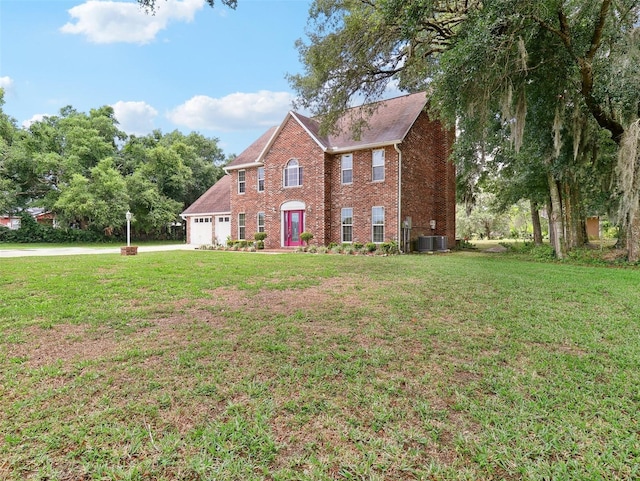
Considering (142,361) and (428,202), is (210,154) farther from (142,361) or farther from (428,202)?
(142,361)

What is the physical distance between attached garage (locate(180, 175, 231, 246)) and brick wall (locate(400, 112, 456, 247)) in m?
11.6

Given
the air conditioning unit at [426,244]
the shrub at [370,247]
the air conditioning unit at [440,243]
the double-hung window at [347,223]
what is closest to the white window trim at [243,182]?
the double-hung window at [347,223]

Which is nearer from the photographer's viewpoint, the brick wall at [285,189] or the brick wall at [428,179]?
the brick wall at [428,179]

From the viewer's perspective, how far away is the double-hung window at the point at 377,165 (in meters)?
14.8

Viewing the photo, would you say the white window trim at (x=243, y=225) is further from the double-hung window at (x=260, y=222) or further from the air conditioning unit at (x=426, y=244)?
the air conditioning unit at (x=426, y=244)

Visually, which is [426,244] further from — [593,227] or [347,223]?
[593,227]

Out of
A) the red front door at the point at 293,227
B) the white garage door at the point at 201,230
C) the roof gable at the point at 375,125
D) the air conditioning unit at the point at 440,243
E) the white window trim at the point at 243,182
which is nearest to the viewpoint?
the roof gable at the point at 375,125

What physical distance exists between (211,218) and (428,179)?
14.3 m

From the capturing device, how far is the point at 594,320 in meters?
4.56

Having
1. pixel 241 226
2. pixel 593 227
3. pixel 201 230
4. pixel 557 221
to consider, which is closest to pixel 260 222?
pixel 241 226

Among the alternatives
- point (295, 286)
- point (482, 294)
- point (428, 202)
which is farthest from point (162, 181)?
point (482, 294)

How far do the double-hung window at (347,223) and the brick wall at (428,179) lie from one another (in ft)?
8.27

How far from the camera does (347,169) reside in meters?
15.8

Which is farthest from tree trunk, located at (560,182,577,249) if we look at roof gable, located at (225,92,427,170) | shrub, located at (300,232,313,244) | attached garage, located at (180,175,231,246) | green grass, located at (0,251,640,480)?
attached garage, located at (180,175,231,246)
